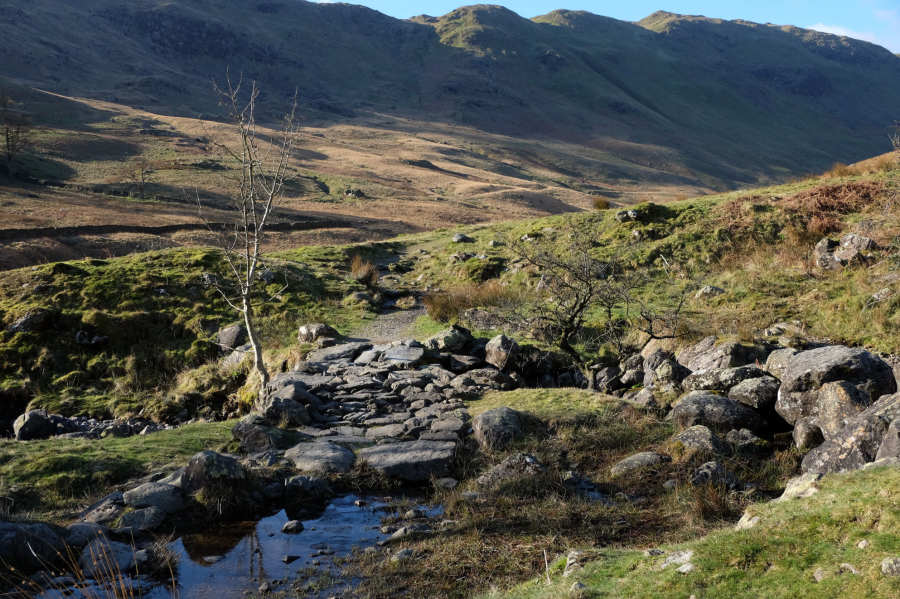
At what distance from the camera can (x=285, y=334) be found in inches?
632

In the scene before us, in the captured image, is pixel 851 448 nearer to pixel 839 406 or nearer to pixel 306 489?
pixel 839 406

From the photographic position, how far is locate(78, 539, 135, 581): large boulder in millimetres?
6113

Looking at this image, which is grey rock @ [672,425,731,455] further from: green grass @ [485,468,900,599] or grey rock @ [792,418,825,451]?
green grass @ [485,468,900,599]

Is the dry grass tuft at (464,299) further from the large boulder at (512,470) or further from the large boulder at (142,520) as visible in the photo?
the large boulder at (142,520)

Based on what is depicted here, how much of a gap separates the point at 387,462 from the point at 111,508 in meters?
3.51

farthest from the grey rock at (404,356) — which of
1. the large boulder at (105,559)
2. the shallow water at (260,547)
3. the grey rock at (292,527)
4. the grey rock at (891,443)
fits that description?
the grey rock at (891,443)

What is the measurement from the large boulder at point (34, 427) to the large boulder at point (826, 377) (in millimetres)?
13118

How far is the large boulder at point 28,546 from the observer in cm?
600

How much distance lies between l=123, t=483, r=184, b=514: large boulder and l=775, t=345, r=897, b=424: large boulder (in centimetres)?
862

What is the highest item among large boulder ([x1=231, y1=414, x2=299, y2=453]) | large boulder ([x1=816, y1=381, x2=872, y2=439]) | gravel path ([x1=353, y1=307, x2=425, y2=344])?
large boulder ([x1=816, y1=381, x2=872, y2=439])

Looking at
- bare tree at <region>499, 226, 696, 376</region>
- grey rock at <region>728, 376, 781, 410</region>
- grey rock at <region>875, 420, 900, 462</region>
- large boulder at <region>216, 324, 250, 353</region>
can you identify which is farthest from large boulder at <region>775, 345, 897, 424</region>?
large boulder at <region>216, 324, 250, 353</region>

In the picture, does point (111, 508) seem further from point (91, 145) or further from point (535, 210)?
point (91, 145)

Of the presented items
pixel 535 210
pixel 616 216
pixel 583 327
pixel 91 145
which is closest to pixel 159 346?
pixel 583 327

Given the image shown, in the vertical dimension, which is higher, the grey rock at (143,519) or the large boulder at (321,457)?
the large boulder at (321,457)
